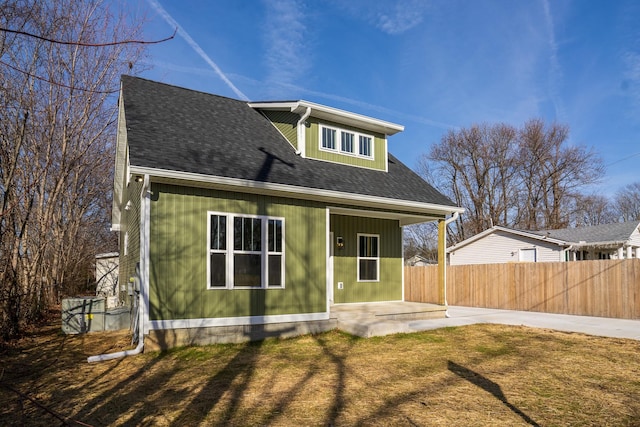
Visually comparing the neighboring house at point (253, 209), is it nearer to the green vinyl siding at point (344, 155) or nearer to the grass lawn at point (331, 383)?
the green vinyl siding at point (344, 155)

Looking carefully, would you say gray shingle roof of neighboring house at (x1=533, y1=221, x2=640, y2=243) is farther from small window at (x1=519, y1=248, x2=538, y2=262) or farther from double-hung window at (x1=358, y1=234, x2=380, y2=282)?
double-hung window at (x1=358, y1=234, x2=380, y2=282)

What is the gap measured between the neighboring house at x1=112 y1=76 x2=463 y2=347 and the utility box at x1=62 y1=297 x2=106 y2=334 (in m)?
0.94

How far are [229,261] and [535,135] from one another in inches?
1209

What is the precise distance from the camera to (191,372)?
6.43 metres

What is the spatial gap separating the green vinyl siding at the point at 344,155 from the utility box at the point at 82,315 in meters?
5.98

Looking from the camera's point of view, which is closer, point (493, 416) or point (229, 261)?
point (493, 416)

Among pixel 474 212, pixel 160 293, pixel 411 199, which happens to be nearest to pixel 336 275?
pixel 411 199

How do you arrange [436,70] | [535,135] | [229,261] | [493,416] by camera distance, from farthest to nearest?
1. [535,135]
2. [436,70]
3. [229,261]
4. [493,416]

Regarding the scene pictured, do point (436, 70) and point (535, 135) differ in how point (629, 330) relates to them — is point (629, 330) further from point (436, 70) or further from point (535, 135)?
point (535, 135)

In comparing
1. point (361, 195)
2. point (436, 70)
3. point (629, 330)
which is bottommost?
point (629, 330)

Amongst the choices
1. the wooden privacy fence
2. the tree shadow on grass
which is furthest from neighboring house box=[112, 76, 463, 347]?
the wooden privacy fence

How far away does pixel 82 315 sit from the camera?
954cm

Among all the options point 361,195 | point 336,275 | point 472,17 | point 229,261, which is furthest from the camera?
point 472,17

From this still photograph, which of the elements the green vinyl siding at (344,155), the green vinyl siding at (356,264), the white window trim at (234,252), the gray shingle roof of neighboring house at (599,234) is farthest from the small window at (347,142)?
the gray shingle roof of neighboring house at (599,234)
